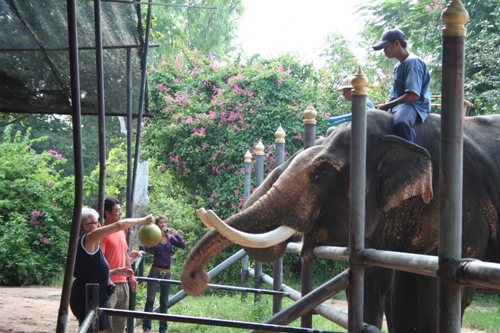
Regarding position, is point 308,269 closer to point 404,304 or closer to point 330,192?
point 404,304

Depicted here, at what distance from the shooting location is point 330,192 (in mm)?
4617

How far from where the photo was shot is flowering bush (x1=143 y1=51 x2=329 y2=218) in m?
13.6

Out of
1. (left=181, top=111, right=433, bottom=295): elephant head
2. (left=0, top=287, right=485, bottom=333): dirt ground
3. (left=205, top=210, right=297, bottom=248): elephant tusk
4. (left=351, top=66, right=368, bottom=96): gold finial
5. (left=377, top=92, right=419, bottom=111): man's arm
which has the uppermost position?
(left=377, top=92, right=419, bottom=111): man's arm

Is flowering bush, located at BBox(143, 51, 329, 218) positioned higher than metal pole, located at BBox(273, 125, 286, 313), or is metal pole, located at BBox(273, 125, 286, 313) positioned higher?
flowering bush, located at BBox(143, 51, 329, 218)

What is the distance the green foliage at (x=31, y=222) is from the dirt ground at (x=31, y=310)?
0.70 metres

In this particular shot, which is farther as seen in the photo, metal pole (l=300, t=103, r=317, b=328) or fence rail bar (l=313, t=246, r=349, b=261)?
metal pole (l=300, t=103, r=317, b=328)

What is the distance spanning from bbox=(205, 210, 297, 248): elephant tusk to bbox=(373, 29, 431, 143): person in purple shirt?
3.39 ft

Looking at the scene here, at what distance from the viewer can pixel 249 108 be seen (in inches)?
544

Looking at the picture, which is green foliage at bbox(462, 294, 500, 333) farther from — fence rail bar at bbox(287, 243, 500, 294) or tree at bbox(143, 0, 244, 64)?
tree at bbox(143, 0, 244, 64)

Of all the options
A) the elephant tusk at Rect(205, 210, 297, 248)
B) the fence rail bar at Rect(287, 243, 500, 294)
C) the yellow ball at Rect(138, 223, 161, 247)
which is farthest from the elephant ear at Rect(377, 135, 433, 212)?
the yellow ball at Rect(138, 223, 161, 247)

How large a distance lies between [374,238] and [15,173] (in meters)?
12.9

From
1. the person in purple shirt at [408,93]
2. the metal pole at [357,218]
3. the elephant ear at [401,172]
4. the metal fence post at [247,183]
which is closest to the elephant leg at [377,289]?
the elephant ear at [401,172]

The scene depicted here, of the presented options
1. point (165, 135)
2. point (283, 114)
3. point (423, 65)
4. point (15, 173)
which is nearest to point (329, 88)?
point (283, 114)

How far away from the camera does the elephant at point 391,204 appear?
169 inches
